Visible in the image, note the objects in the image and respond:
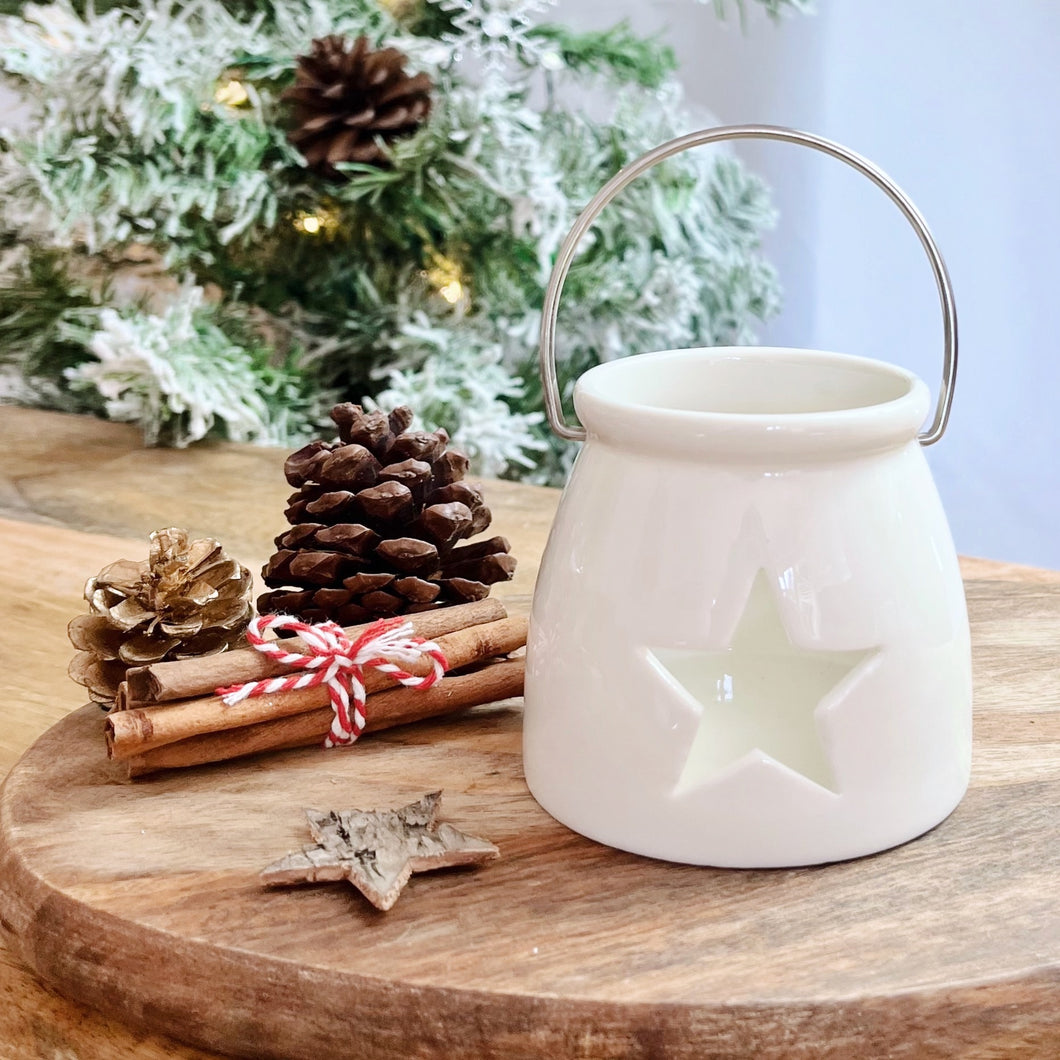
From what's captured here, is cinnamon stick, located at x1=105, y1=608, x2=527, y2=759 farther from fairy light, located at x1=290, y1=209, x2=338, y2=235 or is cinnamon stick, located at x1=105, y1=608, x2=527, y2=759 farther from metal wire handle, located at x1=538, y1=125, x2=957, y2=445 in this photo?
fairy light, located at x1=290, y1=209, x2=338, y2=235

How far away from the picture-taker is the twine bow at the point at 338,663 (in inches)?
24.6

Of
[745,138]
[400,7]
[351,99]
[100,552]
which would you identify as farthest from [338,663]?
[400,7]

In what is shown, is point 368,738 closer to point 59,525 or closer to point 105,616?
point 105,616

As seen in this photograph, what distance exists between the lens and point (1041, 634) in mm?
763

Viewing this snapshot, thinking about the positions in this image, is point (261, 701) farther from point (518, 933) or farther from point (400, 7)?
point (400, 7)

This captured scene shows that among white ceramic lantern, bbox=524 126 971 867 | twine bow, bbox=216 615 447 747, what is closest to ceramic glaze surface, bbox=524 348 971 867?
white ceramic lantern, bbox=524 126 971 867

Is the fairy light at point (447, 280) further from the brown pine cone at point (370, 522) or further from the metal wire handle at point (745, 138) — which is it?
the metal wire handle at point (745, 138)

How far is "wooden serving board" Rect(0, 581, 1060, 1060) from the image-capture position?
424mm

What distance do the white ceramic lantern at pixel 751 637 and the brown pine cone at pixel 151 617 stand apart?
20 cm

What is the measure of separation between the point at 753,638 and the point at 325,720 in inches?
8.7

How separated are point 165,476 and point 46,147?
0.37 metres

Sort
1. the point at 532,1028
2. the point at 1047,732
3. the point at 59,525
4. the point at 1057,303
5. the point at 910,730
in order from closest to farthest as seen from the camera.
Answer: the point at 532,1028
the point at 910,730
the point at 1047,732
the point at 59,525
the point at 1057,303

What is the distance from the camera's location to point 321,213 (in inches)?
54.9

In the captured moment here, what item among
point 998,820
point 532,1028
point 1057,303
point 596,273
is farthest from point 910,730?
point 1057,303
